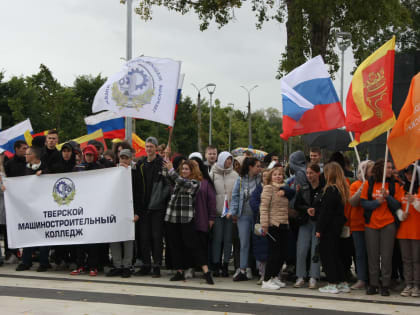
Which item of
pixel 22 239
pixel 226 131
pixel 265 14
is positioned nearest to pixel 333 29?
pixel 265 14

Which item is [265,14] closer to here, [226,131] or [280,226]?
[280,226]

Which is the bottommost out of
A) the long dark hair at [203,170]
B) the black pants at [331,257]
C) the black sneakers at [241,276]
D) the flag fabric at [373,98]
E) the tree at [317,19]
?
the black sneakers at [241,276]

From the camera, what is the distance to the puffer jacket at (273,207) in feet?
28.4

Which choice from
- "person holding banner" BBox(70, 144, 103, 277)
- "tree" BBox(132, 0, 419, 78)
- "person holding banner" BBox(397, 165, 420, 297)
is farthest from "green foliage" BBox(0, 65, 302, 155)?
"person holding banner" BBox(397, 165, 420, 297)

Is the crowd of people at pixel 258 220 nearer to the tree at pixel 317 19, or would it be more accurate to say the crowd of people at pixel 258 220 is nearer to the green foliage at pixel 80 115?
the tree at pixel 317 19

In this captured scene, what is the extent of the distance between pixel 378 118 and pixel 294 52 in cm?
1046

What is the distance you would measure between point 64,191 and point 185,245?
217cm

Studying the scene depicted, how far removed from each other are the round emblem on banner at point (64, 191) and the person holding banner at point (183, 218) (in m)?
1.61

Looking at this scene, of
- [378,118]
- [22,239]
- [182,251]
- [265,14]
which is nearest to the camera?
[378,118]

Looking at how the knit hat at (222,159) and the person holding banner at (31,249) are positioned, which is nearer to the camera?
the knit hat at (222,159)

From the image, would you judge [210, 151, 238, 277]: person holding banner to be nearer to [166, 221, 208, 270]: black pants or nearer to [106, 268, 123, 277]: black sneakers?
[166, 221, 208, 270]: black pants

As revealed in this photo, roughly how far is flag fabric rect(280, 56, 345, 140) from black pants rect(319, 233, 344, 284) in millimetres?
1604

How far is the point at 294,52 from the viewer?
1816 cm

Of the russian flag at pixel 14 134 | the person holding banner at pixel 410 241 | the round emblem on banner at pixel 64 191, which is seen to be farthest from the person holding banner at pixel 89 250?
the russian flag at pixel 14 134
